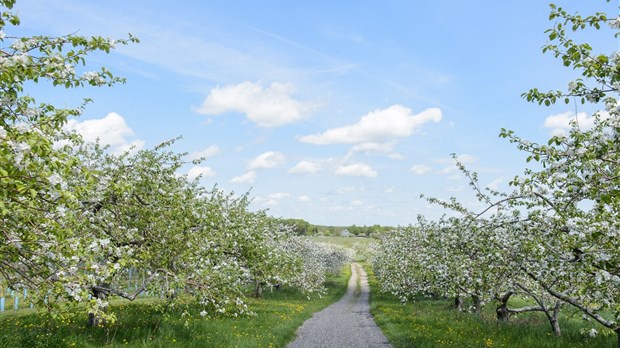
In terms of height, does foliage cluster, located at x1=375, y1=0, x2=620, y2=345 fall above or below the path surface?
above

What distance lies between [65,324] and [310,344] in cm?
1024

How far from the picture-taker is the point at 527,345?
1561cm

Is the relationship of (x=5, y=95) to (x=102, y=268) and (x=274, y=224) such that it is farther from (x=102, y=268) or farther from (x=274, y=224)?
(x=274, y=224)

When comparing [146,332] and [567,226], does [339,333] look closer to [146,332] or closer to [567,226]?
[146,332]

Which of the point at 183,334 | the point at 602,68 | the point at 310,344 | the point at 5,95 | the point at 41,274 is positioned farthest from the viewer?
the point at 310,344

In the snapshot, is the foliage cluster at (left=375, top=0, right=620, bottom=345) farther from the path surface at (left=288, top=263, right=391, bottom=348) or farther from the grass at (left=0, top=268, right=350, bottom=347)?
the grass at (left=0, top=268, right=350, bottom=347)

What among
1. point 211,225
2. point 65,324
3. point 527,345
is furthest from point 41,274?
point 527,345

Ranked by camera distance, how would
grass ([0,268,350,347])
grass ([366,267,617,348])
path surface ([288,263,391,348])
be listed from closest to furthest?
grass ([0,268,350,347])
grass ([366,267,617,348])
path surface ([288,263,391,348])

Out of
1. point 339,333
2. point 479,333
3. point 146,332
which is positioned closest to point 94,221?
point 146,332

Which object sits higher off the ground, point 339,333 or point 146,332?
point 146,332

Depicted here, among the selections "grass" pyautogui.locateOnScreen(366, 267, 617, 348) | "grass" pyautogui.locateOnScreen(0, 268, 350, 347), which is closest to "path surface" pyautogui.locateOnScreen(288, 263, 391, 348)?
"grass" pyautogui.locateOnScreen(366, 267, 617, 348)

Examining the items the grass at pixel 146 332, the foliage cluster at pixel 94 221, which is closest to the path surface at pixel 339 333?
the grass at pixel 146 332

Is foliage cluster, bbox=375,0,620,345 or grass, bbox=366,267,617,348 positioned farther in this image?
grass, bbox=366,267,617,348

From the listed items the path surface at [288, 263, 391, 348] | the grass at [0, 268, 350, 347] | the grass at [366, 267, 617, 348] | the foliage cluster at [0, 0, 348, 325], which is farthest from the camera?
the path surface at [288, 263, 391, 348]
